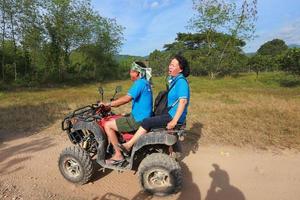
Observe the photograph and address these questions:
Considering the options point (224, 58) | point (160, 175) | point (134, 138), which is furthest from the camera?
point (224, 58)

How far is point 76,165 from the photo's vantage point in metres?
4.89

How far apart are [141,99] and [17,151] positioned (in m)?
3.30

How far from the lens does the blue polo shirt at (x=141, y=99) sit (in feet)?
14.9

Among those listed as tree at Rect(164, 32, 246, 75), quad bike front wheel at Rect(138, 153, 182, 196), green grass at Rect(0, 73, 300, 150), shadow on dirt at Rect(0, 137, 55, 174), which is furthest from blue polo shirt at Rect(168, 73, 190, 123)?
tree at Rect(164, 32, 246, 75)

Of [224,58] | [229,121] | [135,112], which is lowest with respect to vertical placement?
[229,121]

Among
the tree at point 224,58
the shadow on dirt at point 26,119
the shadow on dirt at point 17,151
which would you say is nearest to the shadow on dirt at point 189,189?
the shadow on dirt at point 17,151

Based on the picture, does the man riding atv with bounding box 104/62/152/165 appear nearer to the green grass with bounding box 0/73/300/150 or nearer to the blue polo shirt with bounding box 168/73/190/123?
the blue polo shirt with bounding box 168/73/190/123

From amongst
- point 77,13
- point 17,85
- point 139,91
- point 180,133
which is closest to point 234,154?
point 180,133

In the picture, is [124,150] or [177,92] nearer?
[177,92]

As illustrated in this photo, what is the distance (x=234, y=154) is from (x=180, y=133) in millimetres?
2217

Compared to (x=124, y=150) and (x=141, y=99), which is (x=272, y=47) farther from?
(x=124, y=150)

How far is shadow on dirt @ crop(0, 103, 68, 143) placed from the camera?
801 centimetres

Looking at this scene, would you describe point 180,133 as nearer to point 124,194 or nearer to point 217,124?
point 124,194

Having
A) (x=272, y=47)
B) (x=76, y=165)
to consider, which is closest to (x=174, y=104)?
(x=76, y=165)
